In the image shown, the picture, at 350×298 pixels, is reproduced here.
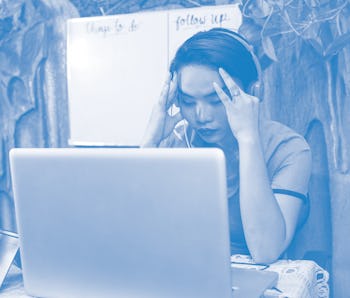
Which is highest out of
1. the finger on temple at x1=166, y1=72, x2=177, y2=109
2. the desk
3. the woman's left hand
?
the finger on temple at x1=166, y1=72, x2=177, y2=109

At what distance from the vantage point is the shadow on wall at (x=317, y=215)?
1.54 meters

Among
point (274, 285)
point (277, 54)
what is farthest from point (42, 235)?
point (277, 54)

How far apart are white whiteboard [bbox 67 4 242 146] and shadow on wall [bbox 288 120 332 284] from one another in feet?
1.69

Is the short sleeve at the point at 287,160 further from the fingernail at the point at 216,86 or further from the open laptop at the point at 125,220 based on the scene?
the open laptop at the point at 125,220

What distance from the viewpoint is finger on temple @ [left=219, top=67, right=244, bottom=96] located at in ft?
4.27

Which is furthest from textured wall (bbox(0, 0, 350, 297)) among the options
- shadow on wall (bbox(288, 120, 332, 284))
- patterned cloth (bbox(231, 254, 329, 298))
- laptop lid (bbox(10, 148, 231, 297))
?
laptop lid (bbox(10, 148, 231, 297))

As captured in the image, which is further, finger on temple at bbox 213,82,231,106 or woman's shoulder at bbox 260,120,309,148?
woman's shoulder at bbox 260,120,309,148

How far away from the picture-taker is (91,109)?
182cm

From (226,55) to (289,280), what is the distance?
62cm

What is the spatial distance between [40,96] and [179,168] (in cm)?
126

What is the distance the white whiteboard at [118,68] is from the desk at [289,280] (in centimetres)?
68

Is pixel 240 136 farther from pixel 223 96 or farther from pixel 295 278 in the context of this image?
pixel 295 278

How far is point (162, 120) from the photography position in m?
1.51

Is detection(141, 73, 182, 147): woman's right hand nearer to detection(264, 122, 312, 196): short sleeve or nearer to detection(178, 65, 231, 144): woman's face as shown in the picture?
detection(178, 65, 231, 144): woman's face
